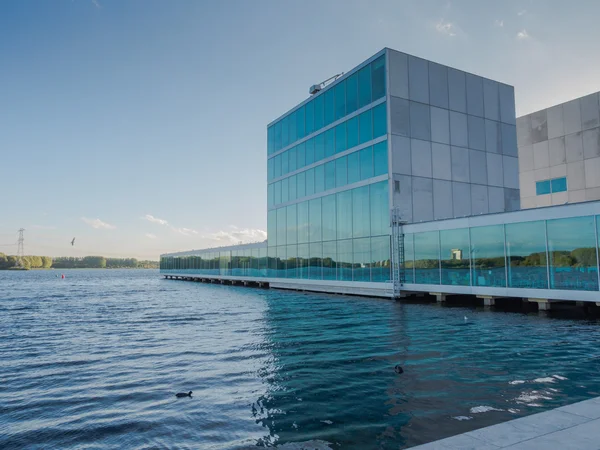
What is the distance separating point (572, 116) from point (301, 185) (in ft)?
86.1

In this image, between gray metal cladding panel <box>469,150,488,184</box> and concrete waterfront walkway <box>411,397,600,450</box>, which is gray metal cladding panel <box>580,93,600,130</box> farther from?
concrete waterfront walkway <box>411,397,600,450</box>

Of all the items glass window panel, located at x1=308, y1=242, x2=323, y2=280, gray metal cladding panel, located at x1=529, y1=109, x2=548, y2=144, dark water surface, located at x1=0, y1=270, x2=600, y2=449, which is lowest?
dark water surface, located at x1=0, y1=270, x2=600, y2=449

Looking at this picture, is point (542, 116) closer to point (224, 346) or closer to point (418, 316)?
point (418, 316)

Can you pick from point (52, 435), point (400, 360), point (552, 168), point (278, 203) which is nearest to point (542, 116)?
point (552, 168)

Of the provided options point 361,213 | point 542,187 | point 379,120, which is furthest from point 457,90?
point 542,187

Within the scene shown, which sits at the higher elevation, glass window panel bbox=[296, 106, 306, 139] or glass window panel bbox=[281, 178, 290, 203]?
glass window panel bbox=[296, 106, 306, 139]

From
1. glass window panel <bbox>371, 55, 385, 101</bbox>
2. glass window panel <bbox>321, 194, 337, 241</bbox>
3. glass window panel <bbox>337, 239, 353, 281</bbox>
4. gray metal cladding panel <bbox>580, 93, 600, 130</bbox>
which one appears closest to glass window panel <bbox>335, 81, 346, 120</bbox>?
glass window panel <bbox>371, 55, 385, 101</bbox>

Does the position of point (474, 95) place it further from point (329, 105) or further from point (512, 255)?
point (512, 255)

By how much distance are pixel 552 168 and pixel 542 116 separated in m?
5.32

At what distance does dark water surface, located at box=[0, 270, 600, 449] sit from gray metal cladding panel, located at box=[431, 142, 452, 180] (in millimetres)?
18425

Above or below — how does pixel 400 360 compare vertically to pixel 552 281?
below

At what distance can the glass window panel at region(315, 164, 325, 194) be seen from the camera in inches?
1644

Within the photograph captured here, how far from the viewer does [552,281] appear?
862 inches

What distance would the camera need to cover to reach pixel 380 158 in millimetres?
34500
